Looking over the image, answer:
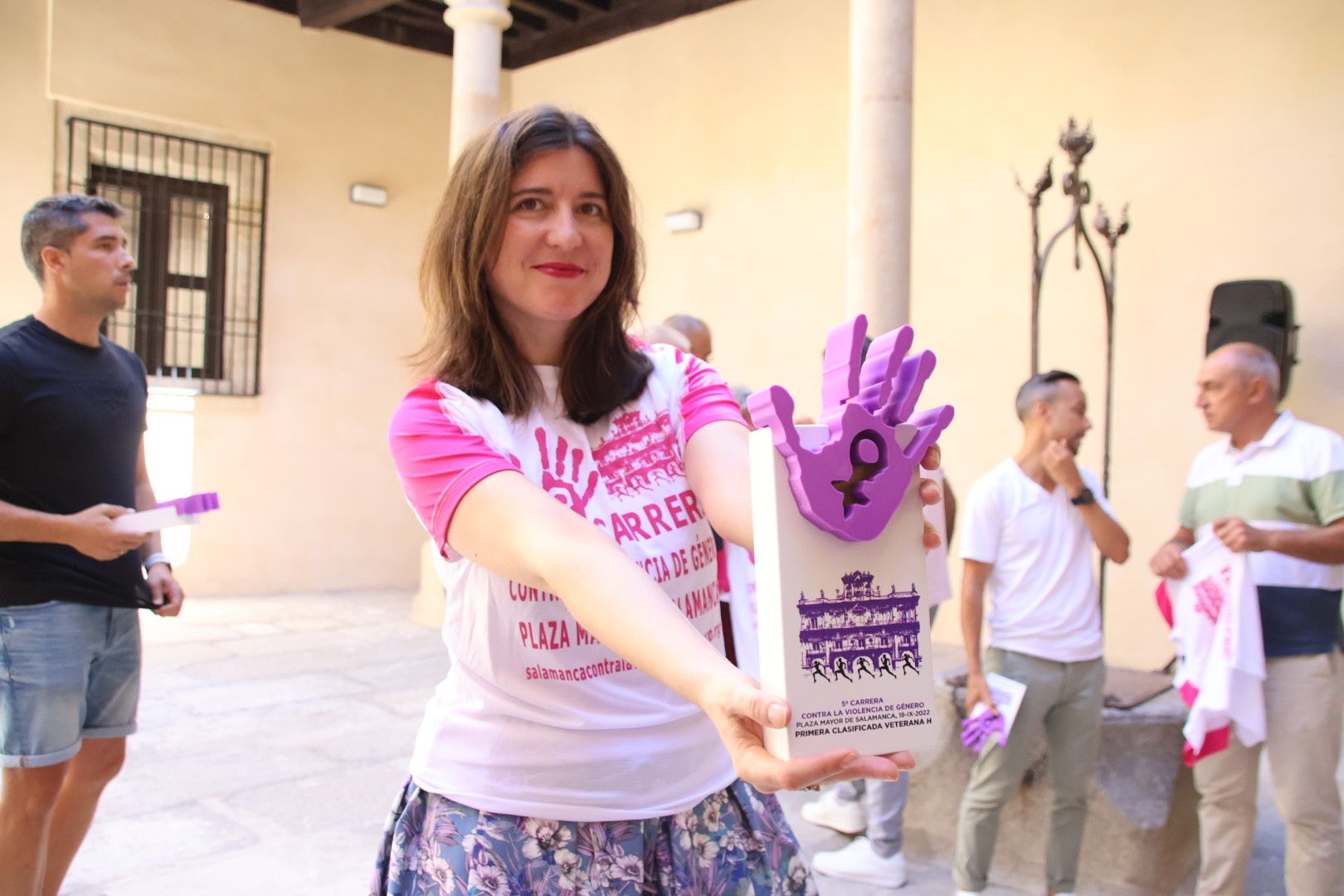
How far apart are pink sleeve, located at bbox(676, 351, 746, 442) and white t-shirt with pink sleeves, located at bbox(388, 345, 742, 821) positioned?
0.08 meters

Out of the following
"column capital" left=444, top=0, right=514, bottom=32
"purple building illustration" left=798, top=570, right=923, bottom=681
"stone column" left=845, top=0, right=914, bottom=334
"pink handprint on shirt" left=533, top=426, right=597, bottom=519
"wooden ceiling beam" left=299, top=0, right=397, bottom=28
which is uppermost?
"wooden ceiling beam" left=299, top=0, right=397, bottom=28

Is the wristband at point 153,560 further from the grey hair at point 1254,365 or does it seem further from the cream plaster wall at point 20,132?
the cream plaster wall at point 20,132

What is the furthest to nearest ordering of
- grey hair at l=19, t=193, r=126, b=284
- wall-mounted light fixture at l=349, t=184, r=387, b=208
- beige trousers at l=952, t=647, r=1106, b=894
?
1. wall-mounted light fixture at l=349, t=184, r=387, b=208
2. beige trousers at l=952, t=647, r=1106, b=894
3. grey hair at l=19, t=193, r=126, b=284

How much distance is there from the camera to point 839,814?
3936mm

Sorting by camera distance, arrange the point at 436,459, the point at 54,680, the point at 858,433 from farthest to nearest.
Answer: the point at 54,680 < the point at 436,459 < the point at 858,433

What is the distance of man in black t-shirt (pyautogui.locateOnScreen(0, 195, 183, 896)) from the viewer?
2680 mm

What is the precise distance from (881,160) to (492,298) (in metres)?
3.92

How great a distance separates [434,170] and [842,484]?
30.8 feet

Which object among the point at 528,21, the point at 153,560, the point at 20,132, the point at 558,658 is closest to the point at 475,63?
the point at 528,21

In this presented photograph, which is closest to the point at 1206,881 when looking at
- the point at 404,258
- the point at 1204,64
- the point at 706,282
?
the point at 1204,64

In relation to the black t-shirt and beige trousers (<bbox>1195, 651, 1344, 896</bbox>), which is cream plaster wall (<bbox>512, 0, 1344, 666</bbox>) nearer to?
beige trousers (<bbox>1195, 651, 1344, 896</bbox>)

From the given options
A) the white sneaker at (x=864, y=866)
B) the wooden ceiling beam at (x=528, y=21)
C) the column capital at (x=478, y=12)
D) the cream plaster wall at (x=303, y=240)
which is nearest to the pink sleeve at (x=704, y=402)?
the white sneaker at (x=864, y=866)

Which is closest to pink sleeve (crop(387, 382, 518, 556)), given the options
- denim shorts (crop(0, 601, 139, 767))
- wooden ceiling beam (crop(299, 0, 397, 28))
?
denim shorts (crop(0, 601, 139, 767))

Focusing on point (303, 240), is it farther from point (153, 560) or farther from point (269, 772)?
point (153, 560)
